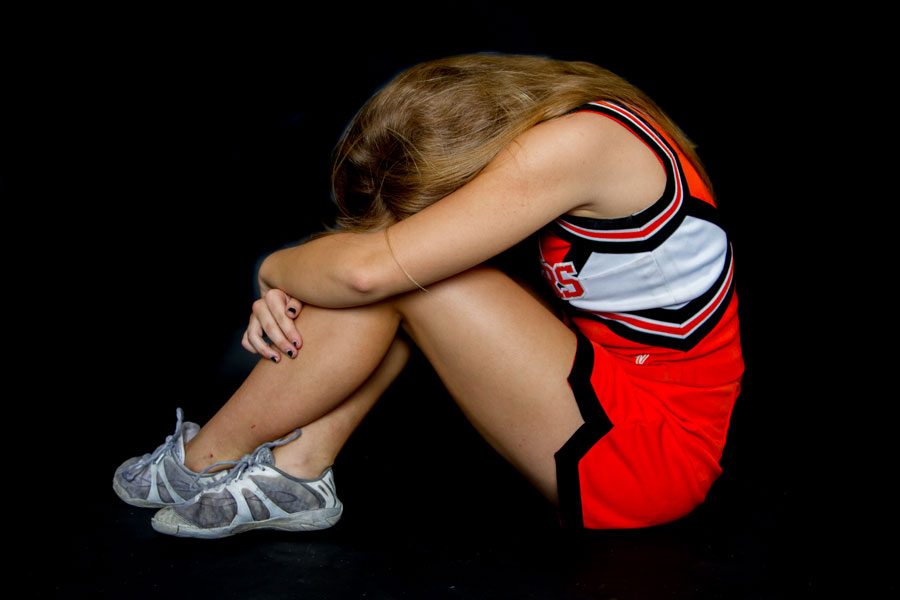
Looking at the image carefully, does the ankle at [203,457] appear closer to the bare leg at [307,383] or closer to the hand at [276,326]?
the bare leg at [307,383]

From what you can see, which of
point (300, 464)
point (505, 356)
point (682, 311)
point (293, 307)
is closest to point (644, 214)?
point (682, 311)

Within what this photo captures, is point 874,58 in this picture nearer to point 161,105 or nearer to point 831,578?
point 831,578

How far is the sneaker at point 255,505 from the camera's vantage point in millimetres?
1242

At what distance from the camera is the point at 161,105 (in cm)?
204

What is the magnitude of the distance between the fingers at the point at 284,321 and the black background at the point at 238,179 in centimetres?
43

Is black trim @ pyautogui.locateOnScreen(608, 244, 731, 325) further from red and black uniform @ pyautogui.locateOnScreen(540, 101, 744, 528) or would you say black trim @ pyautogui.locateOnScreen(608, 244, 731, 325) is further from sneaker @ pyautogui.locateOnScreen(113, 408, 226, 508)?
sneaker @ pyautogui.locateOnScreen(113, 408, 226, 508)

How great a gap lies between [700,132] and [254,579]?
1.44 m

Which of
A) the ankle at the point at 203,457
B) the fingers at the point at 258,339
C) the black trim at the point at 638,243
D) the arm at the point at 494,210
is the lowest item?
the ankle at the point at 203,457

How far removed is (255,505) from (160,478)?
0.20 meters

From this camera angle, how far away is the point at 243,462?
1276mm

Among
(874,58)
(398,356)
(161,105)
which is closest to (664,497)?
(398,356)

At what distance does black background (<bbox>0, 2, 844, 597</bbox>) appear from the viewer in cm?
181

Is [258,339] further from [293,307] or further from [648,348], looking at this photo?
[648,348]

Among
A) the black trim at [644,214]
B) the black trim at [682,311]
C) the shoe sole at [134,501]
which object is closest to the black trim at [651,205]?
the black trim at [644,214]
